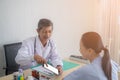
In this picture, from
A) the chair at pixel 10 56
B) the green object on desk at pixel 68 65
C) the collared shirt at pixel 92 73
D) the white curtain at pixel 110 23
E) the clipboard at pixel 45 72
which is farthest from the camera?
the white curtain at pixel 110 23

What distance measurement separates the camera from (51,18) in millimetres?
3223

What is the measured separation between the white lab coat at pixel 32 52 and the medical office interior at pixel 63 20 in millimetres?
636

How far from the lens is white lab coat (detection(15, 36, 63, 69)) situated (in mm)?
2111

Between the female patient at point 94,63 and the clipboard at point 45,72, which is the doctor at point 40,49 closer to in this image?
the clipboard at point 45,72

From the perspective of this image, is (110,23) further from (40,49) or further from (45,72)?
(45,72)

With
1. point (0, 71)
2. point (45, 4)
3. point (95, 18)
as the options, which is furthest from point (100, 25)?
point (0, 71)

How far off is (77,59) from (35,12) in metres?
1.01

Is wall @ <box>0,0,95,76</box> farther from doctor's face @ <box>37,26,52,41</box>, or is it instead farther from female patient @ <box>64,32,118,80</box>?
female patient @ <box>64,32,118,80</box>

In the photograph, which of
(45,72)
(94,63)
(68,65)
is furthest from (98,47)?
(68,65)

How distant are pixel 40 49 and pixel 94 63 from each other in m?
1.04

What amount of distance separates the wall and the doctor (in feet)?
2.08

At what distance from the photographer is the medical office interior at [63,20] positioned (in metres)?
2.73

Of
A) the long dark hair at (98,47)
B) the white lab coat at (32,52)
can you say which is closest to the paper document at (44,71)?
the white lab coat at (32,52)

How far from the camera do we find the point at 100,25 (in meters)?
3.99
